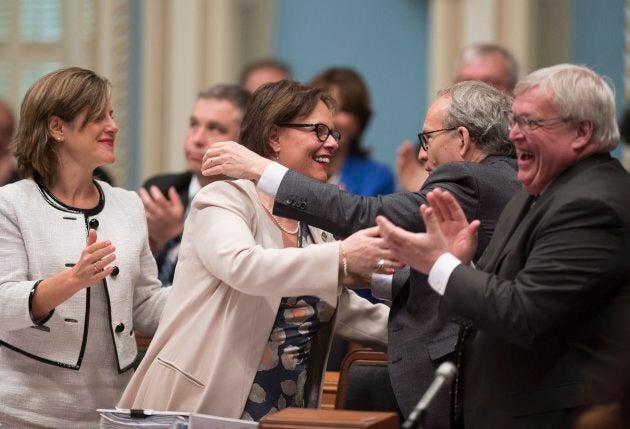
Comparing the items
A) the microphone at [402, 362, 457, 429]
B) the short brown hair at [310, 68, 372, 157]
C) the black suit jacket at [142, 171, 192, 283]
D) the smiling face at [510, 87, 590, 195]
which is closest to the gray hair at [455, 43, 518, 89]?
the short brown hair at [310, 68, 372, 157]

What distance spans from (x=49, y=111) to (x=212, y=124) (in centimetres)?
194

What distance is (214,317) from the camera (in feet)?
12.4

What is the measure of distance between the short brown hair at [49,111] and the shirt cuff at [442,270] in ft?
4.63

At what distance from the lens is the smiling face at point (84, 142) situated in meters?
4.15

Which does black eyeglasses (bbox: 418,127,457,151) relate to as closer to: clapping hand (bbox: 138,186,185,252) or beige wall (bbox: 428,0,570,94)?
clapping hand (bbox: 138,186,185,252)

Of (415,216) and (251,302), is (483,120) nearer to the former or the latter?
(415,216)

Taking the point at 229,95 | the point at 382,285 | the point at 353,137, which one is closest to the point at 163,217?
the point at 229,95

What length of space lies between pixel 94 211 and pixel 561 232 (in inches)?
65.3

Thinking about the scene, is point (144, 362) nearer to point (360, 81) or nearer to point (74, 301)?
point (74, 301)

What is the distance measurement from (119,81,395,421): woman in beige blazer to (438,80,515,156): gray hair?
16.5 inches

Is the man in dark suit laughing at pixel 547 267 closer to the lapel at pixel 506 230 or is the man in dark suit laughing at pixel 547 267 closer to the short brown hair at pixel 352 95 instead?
the lapel at pixel 506 230

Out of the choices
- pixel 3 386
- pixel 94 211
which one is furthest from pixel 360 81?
pixel 3 386

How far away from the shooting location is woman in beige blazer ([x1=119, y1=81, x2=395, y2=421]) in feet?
11.9

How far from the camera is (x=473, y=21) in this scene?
6.86 metres
